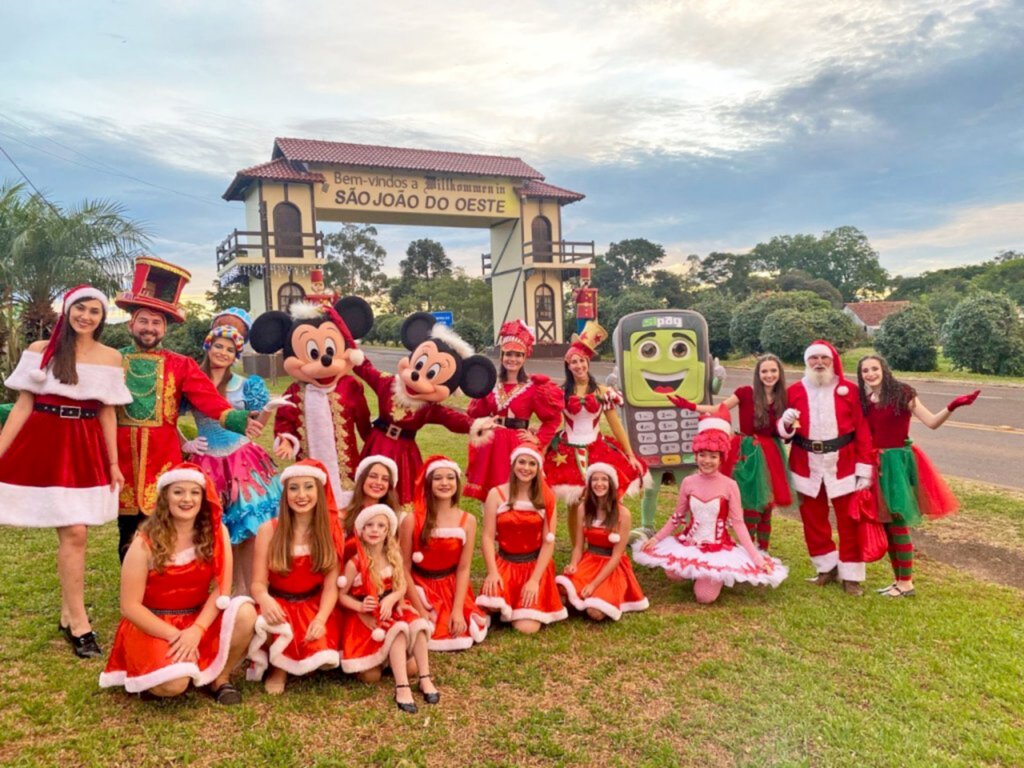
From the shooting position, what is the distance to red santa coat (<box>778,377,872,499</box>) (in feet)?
14.6

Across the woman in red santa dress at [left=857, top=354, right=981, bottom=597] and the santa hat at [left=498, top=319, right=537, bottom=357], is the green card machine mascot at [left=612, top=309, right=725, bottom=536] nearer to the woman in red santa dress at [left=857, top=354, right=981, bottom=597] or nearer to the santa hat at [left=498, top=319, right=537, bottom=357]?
the woman in red santa dress at [left=857, top=354, right=981, bottom=597]

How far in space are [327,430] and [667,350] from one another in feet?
9.83

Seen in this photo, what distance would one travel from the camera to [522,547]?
13.4 feet

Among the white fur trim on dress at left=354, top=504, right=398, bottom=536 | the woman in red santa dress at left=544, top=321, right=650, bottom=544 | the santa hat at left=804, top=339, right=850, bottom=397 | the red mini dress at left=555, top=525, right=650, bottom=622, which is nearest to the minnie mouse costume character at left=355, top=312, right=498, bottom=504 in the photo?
the white fur trim on dress at left=354, top=504, right=398, bottom=536

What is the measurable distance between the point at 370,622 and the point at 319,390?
133 cm

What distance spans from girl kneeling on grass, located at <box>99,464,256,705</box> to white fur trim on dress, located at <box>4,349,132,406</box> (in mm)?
718

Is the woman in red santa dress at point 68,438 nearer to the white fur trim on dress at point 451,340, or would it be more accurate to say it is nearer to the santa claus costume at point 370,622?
the santa claus costume at point 370,622

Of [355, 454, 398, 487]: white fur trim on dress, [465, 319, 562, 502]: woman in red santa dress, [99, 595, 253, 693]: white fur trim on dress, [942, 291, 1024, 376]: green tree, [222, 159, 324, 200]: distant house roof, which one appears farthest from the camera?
[222, 159, 324, 200]: distant house roof

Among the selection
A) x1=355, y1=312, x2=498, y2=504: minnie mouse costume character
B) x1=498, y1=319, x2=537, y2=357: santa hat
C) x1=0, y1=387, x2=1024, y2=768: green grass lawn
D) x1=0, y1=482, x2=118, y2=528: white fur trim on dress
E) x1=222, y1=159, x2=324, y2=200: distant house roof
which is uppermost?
x1=222, y1=159, x2=324, y2=200: distant house roof

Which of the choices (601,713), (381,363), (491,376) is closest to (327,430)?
(491,376)

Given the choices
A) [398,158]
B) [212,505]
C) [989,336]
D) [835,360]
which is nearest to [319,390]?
[212,505]

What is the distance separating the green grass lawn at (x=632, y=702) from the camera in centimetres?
279

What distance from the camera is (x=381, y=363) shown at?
24.9 m

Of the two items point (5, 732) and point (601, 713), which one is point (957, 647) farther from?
point (5, 732)
